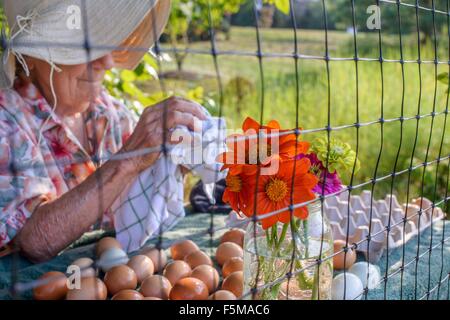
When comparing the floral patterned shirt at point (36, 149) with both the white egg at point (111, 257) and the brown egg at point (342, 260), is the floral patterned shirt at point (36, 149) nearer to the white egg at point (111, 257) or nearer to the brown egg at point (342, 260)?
the white egg at point (111, 257)

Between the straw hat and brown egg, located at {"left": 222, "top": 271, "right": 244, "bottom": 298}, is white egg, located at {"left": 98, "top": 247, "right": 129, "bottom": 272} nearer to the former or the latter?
brown egg, located at {"left": 222, "top": 271, "right": 244, "bottom": 298}

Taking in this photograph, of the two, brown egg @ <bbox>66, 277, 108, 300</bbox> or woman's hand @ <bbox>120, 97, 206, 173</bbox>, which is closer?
brown egg @ <bbox>66, 277, 108, 300</bbox>

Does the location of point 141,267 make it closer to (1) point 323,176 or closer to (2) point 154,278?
(2) point 154,278

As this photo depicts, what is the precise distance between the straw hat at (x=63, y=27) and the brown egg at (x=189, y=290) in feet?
1.41

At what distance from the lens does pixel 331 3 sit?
6.90 metres

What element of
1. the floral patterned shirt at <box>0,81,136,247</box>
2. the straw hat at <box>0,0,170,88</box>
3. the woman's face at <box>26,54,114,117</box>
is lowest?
the floral patterned shirt at <box>0,81,136,247</box>

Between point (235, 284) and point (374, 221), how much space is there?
405 mm

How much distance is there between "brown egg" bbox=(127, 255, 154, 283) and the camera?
103cm

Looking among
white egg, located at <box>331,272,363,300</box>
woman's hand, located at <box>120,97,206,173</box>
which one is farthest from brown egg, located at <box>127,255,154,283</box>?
white egg, located at <box>331,272,363,300</box>

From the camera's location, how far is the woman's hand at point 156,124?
117cm

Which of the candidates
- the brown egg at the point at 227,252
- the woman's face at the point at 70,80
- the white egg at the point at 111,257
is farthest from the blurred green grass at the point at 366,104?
the white egg at the point at 111,257

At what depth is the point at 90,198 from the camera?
1.11 metres

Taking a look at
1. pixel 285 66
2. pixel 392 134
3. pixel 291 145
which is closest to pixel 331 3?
pixel 285 66
